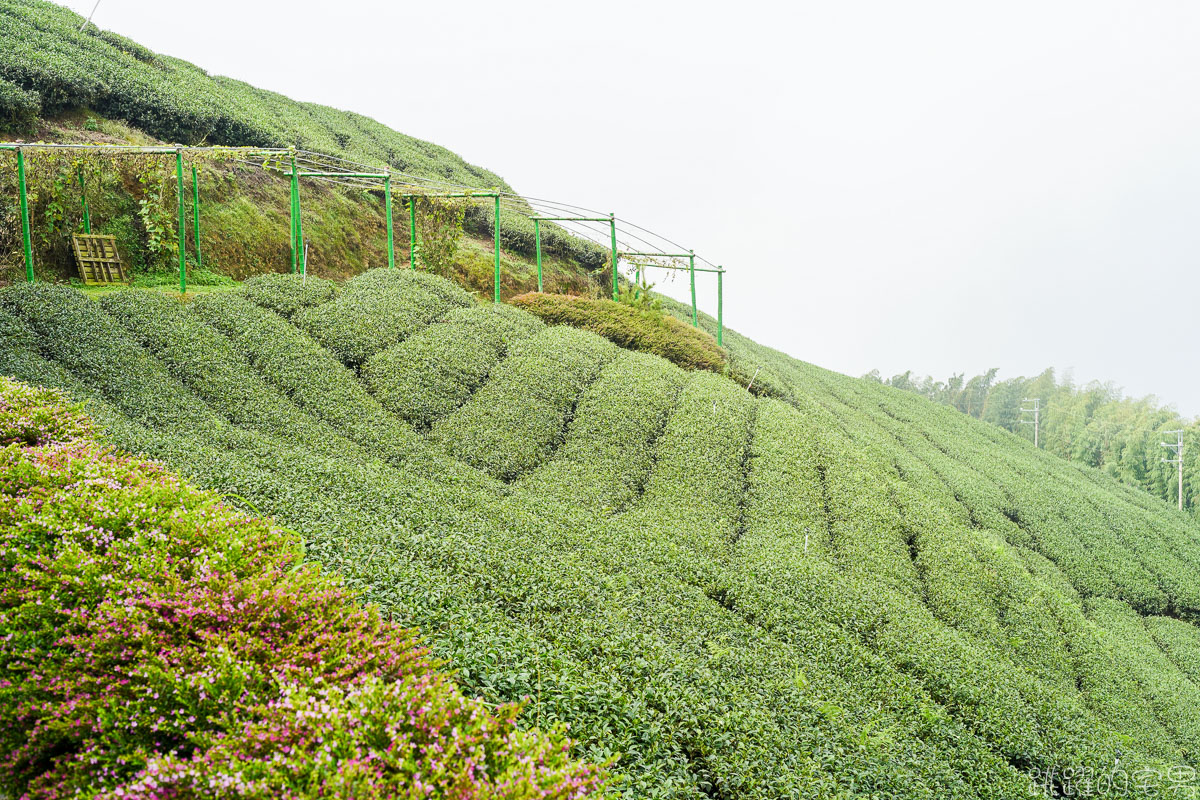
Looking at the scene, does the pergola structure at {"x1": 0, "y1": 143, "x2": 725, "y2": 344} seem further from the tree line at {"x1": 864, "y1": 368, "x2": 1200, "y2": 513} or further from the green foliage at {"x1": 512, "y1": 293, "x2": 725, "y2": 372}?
the tree line at {"x1": 864, "y1": 368, "x2": 1200, "y2": 513}

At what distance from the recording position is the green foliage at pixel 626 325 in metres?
21.4

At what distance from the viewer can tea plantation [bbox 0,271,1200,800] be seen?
7215 millimetres

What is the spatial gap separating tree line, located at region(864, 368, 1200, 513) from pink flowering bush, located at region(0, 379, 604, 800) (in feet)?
196

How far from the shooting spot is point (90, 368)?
39.1 ft

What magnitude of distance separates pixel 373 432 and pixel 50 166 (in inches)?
395

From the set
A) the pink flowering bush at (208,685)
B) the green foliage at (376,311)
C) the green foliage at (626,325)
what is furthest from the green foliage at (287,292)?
the pink flowering bush at (208,685)

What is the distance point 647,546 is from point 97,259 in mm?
14142

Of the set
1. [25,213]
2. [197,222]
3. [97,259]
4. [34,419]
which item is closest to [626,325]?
[197,222]

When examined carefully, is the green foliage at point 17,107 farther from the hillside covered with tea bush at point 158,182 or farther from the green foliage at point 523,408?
the green foliage at point 523,408

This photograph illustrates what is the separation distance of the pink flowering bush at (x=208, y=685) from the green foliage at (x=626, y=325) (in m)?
16.1

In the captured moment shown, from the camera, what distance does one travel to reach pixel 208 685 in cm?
415

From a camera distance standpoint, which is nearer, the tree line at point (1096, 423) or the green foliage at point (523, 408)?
the green foliage at point (523, 408)

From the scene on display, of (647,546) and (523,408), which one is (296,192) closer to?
(523,408)

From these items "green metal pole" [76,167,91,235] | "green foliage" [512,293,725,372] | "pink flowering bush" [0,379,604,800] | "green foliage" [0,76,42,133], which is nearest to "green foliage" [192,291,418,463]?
"green metal pole" [76,167,91,235]
